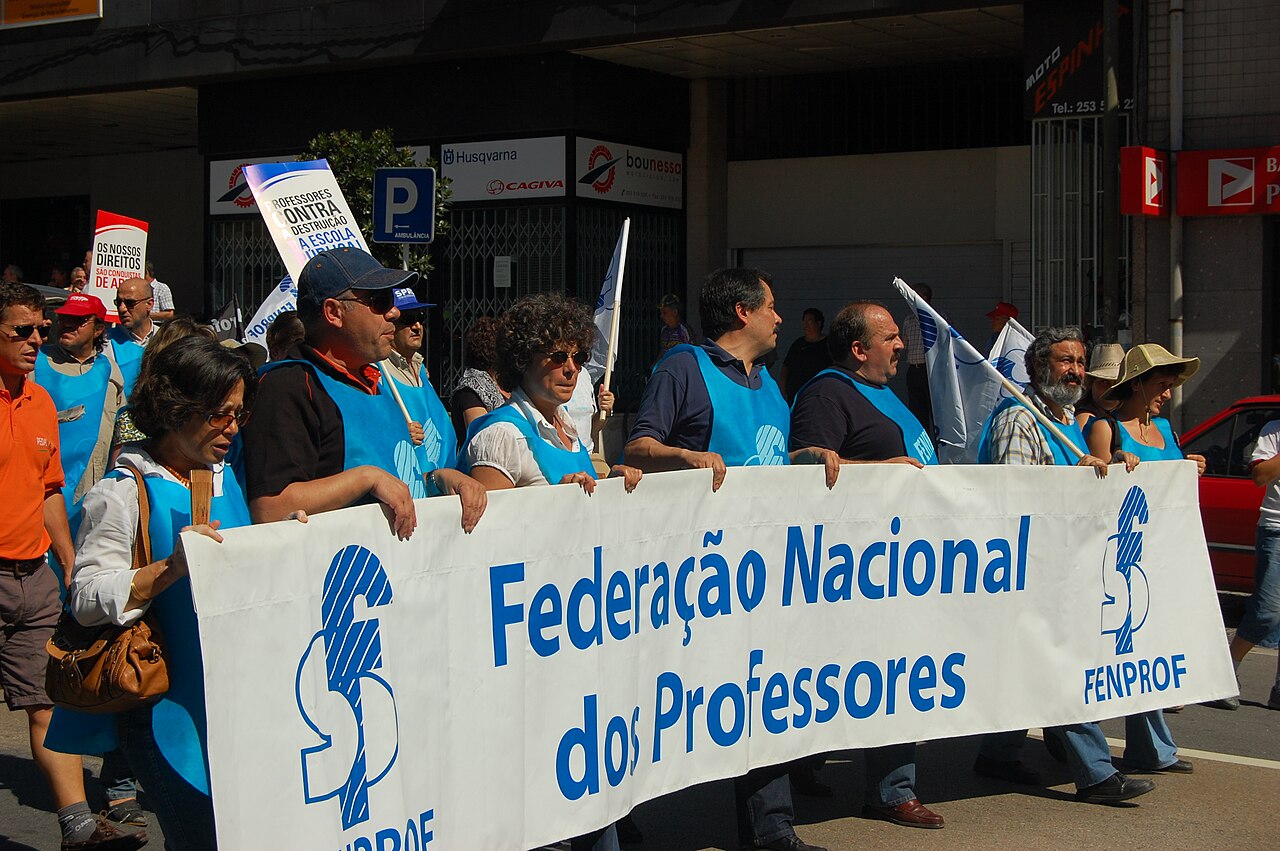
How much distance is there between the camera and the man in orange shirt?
17.1ft

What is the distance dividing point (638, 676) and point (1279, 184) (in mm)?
11333

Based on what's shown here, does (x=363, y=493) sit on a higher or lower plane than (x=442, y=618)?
higher

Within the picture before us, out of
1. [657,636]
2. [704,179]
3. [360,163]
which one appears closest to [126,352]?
[657,636]

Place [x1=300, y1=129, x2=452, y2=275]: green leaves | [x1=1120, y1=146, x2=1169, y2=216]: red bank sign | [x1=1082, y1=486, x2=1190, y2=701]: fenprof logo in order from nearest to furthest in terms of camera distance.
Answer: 1. [x1=1082, y1=486, x2=1190, y2=701]: fenprof logo
2. [x1=1120, y1=146, x2=1169, y2=216]: red bank sign
3. [x1=300, y1=129, x2=452, y2=275]: green leaves

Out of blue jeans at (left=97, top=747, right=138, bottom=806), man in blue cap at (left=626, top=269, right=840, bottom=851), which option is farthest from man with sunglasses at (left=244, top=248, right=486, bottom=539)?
blue jeans at (left=97, top=747, right=138, bottom=806)

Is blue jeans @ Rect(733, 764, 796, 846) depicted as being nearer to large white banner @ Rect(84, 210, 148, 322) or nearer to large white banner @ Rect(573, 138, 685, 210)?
large white banner @ Rect(84, 210, 148, 322)

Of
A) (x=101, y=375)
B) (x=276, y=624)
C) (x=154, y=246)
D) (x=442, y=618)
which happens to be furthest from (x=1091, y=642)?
(x=154, y=246)

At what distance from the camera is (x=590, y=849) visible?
4652mm

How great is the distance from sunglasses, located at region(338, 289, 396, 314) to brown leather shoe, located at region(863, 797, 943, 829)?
2.77 meters

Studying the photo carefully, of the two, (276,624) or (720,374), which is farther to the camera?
(720,374)

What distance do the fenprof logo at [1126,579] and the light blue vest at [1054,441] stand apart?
0.28 meters

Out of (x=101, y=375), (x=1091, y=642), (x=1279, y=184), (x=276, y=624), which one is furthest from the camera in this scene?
(x=1279, y=184)

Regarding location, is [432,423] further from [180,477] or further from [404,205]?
[404,205]

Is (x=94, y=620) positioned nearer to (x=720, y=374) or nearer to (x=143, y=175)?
(x=720, y=374)
